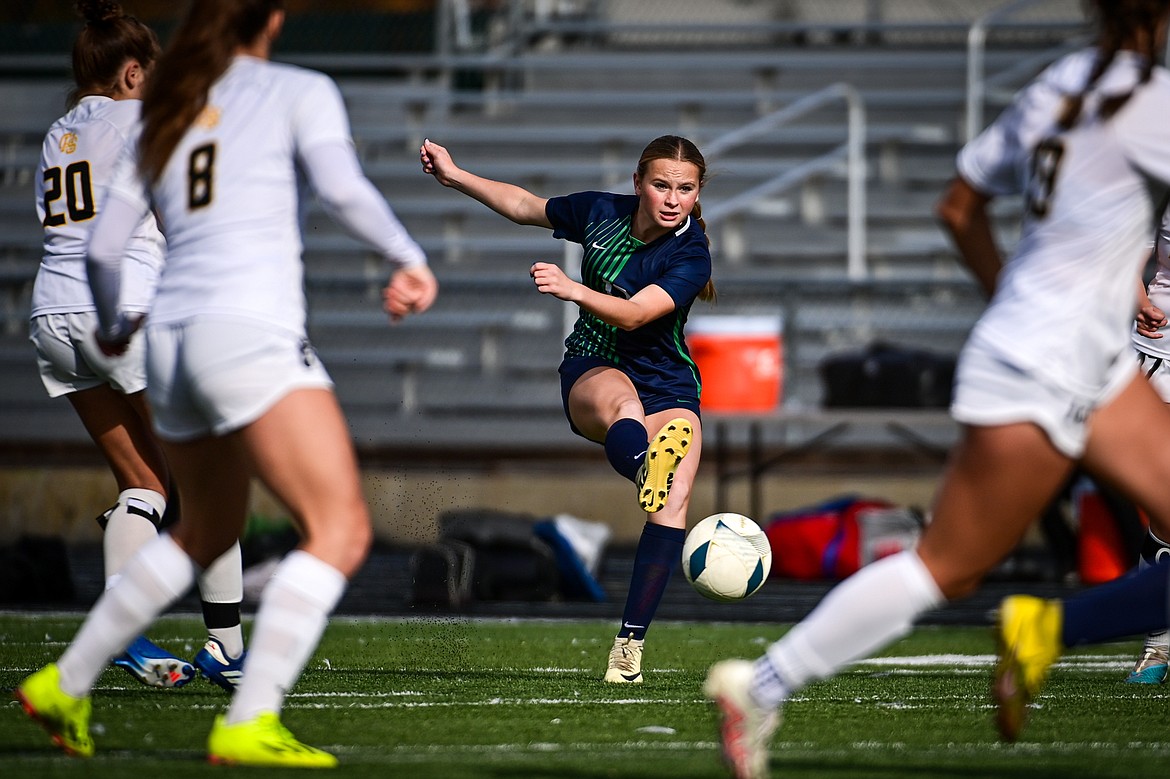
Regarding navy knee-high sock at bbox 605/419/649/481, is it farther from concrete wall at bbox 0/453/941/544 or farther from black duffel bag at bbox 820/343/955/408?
concrete wall at bbox 0/453/941/544

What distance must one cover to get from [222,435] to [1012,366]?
1.76 metres

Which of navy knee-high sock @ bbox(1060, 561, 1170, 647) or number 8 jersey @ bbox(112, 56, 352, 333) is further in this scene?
navy knee-high sock @ bbox(1060, 561, 1170, 647)

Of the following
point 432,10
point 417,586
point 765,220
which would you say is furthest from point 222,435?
point 432,10

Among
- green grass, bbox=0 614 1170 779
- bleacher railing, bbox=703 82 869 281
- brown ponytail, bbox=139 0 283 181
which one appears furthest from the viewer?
bleacher railing, bbox=703 82 869 281

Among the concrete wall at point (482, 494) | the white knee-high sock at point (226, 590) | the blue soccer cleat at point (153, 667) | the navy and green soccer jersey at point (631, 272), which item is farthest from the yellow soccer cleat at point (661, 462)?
the concrete wall at point (482, 494)

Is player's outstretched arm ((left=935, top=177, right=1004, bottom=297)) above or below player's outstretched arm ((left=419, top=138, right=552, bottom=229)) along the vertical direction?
above

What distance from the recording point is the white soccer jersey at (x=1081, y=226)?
3.43 m

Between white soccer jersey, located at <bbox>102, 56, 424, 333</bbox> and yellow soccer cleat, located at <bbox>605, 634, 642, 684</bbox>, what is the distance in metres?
2.30

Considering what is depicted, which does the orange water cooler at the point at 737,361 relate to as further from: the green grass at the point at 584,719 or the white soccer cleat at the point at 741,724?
the white soccer cleat at the point at 741,724

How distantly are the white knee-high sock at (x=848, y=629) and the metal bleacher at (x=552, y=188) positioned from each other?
9569mm

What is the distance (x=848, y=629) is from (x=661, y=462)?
189 centimetres

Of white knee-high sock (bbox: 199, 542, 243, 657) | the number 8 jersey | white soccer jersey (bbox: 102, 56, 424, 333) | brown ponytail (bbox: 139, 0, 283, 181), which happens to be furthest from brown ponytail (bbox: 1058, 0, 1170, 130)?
white knee-high sock (bbox: 199, 542, 243, 657)

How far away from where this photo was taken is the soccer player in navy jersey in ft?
17.8

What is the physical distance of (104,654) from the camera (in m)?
3.81
